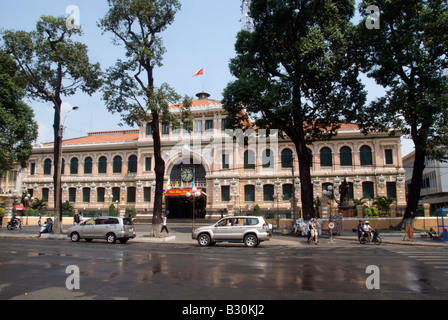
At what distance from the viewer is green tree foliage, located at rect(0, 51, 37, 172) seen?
2865cm

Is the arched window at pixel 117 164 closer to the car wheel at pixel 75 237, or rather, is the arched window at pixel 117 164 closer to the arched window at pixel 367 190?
the car wheel at pixel 75 237

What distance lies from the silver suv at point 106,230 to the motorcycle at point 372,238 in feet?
48.1

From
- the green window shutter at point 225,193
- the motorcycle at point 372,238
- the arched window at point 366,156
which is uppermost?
the arched window at point 366,156

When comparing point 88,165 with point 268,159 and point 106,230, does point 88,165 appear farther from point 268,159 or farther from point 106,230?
point 106,230

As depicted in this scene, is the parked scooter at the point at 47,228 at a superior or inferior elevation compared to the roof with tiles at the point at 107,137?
inferior

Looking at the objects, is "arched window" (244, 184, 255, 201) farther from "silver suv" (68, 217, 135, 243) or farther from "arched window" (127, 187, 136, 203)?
"silver suv" (68, 217, 135, 243)

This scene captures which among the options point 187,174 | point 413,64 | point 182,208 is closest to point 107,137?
point 187,174

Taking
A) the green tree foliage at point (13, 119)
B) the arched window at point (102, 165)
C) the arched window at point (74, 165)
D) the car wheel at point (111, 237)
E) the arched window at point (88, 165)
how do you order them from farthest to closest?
the arched window at point (74, 165), the arched window at point (88, 165), the arched window at point (102, 165), the green tree foliage at point (13, 119), the car wheel at point (111, 237)

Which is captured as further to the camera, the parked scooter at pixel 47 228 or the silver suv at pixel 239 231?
the parked scooter at pixel 47 228

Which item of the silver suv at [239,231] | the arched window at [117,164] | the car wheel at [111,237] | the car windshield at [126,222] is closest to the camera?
the silver suv at [239,231]

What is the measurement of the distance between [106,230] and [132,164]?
104ft

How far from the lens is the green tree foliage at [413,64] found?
2214 cm

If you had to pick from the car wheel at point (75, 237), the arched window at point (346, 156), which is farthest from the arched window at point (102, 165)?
the arched window at point (346, 156)
